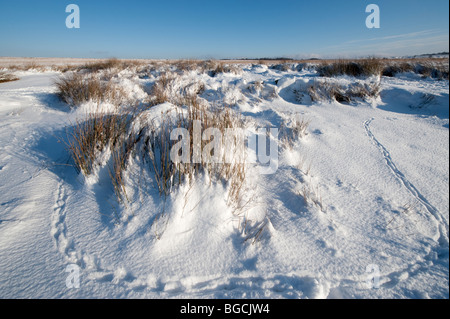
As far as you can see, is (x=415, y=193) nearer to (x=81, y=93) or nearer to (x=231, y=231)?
(x=231, y=231)

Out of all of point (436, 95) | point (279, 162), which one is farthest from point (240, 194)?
point (436, 95)

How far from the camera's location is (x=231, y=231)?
4.36 ft

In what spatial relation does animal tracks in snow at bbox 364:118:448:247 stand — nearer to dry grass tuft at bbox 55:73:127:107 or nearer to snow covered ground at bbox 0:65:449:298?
snow covered ground at bbox 0:65:449:298

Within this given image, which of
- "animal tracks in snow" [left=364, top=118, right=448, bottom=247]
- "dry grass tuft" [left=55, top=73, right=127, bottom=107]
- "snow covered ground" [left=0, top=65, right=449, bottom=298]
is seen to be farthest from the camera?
"dry grass tuft" [left=55, top=73, right=127, bottom=107]

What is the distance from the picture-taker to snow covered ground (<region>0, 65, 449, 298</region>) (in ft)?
3.35

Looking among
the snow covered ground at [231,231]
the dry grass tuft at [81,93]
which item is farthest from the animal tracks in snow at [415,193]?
the dry grass tuft at [81,93]

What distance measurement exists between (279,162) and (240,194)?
761 millimetres

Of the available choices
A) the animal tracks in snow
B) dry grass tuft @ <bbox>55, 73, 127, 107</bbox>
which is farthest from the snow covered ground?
dry grass tuft @ <bbox>55, 73, 127, 107</bbox>

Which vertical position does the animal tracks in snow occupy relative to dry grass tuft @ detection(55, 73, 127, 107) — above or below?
below

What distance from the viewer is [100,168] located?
165cm

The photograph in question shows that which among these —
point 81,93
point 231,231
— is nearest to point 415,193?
point 231,231

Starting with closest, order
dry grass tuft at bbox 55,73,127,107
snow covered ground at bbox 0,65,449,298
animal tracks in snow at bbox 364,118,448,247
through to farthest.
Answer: snow covered ground at bbox 0,65,449,298, animal tracks in snow at bbox 364,118,448,247, dry grass tuft at bbox 55,73,127,107

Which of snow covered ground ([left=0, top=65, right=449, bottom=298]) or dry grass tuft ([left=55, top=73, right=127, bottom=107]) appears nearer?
snow covered ground ([left=0, top=65, right=449, bottom=298])
